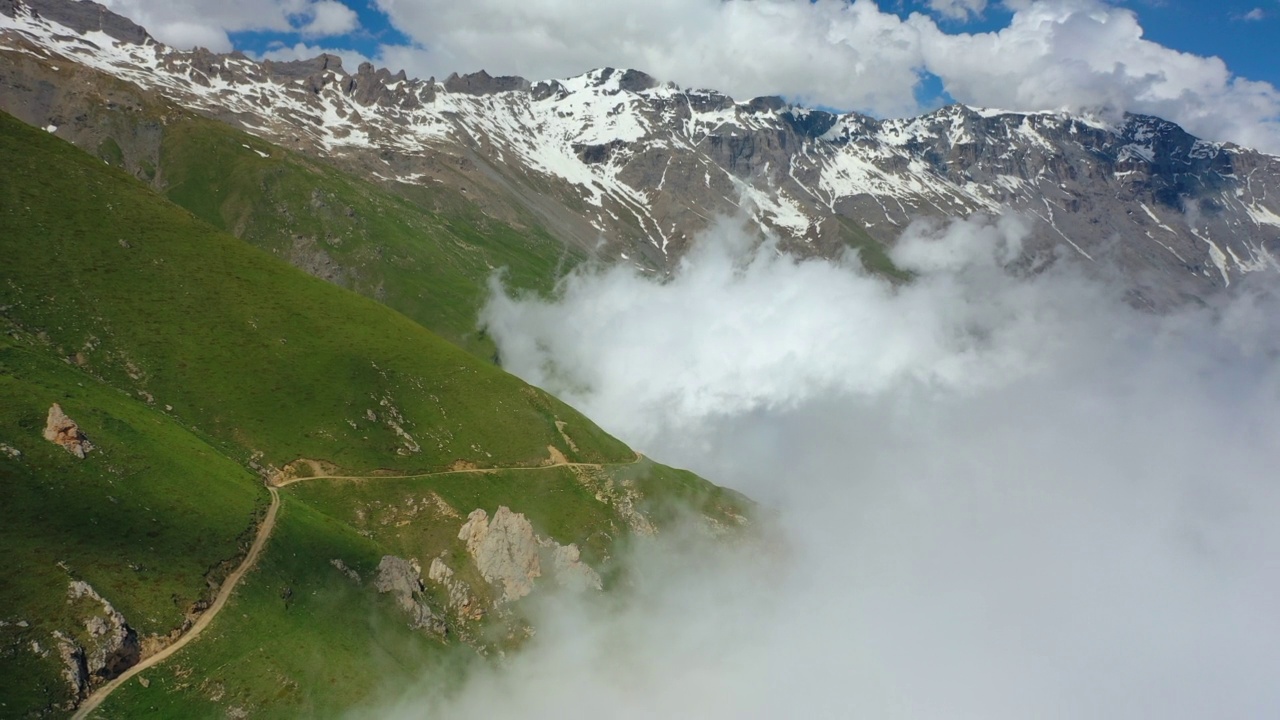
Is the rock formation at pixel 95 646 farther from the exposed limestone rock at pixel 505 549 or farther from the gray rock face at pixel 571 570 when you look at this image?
the gray rock face at pixel 571 570

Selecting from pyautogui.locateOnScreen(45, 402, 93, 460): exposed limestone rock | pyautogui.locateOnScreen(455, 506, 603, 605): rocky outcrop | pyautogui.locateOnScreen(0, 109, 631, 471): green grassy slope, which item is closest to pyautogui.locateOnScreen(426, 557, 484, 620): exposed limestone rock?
pyautogui.locateOnScreen(455, 506, 603, 605): rocky outcrop

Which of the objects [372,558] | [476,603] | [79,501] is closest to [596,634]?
[476,603]

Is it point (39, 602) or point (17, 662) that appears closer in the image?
point (17, 662)

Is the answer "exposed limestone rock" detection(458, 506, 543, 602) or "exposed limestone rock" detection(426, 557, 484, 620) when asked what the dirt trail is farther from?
"exposed limestone rock" detection(458, 506, 543, 602)

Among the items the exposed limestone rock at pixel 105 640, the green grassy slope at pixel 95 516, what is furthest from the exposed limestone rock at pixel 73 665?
the green grassy slope at pixel 95 516

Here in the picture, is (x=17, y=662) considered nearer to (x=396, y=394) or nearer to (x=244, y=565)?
(x=244, y=565)

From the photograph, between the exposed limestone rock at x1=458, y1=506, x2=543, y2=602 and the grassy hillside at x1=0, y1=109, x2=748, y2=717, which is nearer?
the grassy hillside at x1=0, y1=109, x2=748, y2=717
